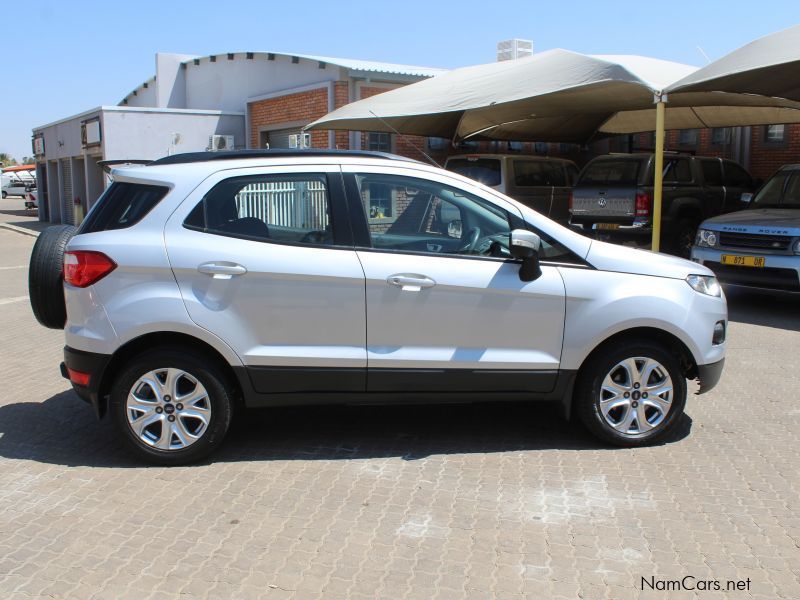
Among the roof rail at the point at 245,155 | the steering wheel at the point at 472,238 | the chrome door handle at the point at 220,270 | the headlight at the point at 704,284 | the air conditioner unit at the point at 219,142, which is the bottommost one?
the headlight at the point at 704,284

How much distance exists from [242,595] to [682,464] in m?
2.82

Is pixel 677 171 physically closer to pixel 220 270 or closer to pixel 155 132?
pixel 220 270

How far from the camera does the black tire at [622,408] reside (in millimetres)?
4926

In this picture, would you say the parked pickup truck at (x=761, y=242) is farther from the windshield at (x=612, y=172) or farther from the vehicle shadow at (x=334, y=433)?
the vehicle shadow at (x=334, y=433)

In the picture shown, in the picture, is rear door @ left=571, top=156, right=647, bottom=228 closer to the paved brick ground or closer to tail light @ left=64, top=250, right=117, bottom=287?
the paved brick ground

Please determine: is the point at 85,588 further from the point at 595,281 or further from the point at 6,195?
the point at 6,195

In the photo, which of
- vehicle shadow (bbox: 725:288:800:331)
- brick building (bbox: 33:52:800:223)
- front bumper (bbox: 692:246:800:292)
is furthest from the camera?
brick building (bbox: 33:52:800:223)

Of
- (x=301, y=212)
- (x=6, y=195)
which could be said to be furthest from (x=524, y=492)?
(x=6, y=195)

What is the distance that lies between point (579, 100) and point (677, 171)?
7.29 feet

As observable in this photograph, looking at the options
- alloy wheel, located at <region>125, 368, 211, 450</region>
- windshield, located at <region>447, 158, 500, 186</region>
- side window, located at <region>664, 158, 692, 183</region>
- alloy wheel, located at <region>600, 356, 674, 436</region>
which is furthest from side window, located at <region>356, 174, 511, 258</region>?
windshield, located at <region>447, 158, 500, 186</region>

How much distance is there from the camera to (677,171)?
1438 cm

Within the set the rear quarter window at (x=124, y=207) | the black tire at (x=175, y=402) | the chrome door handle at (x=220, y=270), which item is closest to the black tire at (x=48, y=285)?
the rear quarter window at (x=124, y=207)

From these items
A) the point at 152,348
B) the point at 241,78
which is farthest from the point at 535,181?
the point at 152,348

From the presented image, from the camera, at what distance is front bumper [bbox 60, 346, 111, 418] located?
4.58 metres
